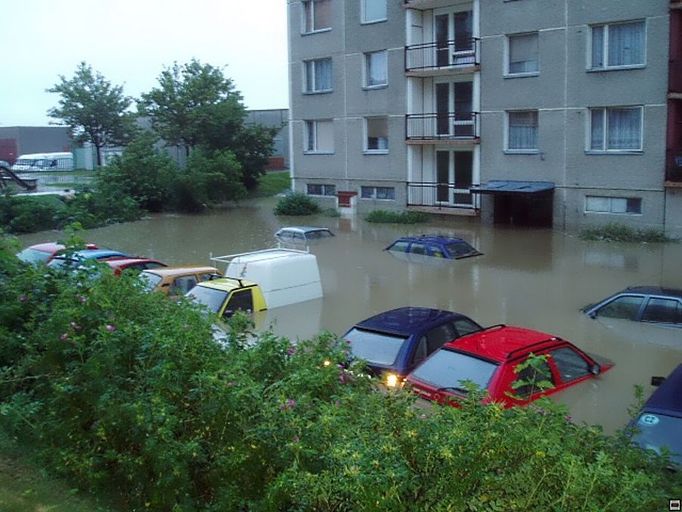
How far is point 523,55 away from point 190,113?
2087 centimetres

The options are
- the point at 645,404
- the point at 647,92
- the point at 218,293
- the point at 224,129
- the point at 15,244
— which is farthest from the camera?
the point at 224,129

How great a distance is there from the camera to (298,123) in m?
38.0

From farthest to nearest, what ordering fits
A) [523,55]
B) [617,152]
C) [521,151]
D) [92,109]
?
[92,109]
[521,151]
[523,55]
[617,152]

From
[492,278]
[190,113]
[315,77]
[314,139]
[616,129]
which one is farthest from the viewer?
[190,113]

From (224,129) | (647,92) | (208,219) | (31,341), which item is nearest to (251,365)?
(31,341)

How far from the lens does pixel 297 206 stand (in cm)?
3666

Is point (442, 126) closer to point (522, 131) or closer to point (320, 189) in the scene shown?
point (522, 131)

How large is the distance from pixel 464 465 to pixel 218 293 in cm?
1104

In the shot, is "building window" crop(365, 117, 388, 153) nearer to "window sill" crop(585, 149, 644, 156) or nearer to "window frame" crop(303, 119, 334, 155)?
"window frame" crop(303, 119, 334, 155)

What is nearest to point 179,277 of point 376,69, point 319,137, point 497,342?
point 497,342

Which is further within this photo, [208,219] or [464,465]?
[208,219]

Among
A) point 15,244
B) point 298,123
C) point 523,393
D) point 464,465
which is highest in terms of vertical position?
point 298,123

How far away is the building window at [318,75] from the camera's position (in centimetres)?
3641

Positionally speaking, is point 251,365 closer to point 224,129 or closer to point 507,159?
point 507,159
